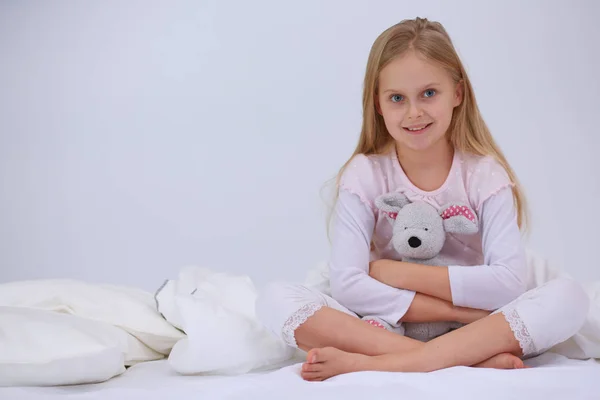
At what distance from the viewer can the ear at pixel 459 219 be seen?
166cm

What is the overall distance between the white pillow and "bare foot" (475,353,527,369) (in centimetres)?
63

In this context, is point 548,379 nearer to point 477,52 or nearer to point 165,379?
point 165,379

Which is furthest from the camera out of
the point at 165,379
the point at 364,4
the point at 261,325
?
the point at 364,4

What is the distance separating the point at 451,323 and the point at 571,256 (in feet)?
4.78

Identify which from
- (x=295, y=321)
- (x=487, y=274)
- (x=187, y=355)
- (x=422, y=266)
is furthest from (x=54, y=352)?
(x=487, y=274)

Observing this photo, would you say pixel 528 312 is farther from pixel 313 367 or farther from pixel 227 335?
pixel 227 335

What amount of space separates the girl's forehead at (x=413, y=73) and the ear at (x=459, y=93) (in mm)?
63

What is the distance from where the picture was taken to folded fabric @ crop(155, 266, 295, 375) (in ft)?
4.98

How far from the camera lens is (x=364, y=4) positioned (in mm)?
3176

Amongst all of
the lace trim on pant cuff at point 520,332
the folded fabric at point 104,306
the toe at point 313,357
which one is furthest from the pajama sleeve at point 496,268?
the folded fabric at point 104,306

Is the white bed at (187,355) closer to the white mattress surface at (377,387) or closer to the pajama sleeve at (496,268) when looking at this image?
the white mattress surface at (377,387)

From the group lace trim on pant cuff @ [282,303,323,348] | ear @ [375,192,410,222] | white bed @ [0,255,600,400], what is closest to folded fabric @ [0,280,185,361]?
white bed @ [0,255,600,400]

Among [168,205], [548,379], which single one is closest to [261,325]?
[548,379]

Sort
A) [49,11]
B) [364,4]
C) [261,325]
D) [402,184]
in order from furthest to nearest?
[49,11]
[364,4]
[402,184]
[261,325]
